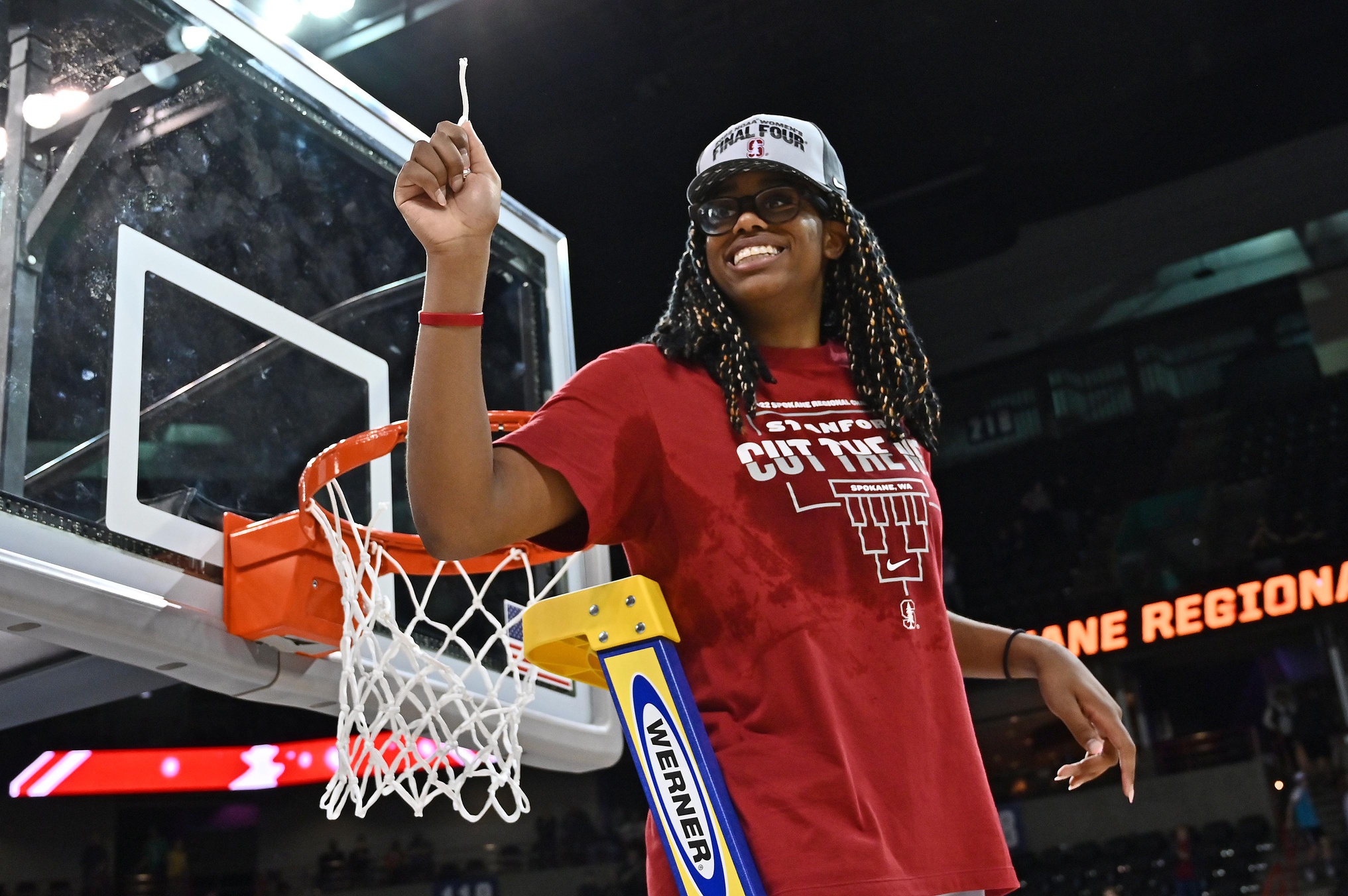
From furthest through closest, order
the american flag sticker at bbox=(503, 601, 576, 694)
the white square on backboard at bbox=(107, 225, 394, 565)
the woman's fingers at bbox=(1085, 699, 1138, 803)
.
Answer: the american flag sticker at bbox=(503, 601, 576, 694) → the white square on backboard at bbox=(107, 225, 394, 565) → the woman's fingers at bbox=(1085, 699, 1138, 803)

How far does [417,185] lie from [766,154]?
49 centimetres

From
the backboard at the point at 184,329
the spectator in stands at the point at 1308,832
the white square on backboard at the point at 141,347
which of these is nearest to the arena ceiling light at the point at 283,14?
the backboard at the point at 184,329

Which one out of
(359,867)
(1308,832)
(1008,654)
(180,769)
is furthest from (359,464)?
(359,867)

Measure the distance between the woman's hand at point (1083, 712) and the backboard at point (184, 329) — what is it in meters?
1.30

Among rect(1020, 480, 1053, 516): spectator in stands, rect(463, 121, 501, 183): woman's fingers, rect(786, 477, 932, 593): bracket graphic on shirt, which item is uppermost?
rect(1020, 480, 1053, 516): spectator in stands

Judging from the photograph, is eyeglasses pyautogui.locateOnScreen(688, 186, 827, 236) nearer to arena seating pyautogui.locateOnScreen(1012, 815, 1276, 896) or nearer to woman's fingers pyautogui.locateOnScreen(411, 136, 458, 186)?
woman's fingers pyautogui.locateOnScreen(411, 136, 458, 186)

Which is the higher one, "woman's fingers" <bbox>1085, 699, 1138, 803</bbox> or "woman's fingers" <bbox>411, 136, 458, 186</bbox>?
"woman's fingers" <bbox>411, 136, 458, 186</bbox>

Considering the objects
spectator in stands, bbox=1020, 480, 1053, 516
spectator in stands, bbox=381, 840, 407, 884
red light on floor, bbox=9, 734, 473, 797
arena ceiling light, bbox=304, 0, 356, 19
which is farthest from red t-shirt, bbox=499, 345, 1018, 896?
spectator in stands, bbox=1020, 480, 1053, 516

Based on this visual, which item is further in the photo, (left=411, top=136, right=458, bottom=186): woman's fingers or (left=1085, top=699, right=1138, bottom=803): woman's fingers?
(left=1085, top=699, right=1138, bottom=803): woman's fingers

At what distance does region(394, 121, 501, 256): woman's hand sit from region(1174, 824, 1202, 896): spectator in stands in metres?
8.47

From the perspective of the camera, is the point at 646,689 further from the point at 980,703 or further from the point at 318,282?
the point at 980,703

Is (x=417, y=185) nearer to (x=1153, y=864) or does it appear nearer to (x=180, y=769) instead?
(x=180, y=769)

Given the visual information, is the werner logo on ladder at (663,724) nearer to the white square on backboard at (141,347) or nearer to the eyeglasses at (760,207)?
the eyeglasses at (760,207)

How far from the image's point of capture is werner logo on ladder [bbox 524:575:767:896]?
101 cm
